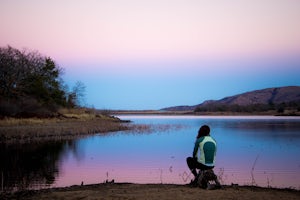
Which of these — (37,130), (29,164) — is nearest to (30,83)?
(37,130)

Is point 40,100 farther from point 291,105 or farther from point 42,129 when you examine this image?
point 291,105

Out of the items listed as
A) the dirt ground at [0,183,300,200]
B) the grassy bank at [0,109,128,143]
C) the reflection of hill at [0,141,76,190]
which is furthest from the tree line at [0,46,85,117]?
the dirt ground at [0,183,300,200]

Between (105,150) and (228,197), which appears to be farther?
(105,150)

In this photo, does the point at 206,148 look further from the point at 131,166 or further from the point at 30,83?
the point at 30,83

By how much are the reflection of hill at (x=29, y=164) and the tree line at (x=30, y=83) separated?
23.3 m

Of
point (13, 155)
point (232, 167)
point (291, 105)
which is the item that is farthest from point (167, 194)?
point (291, 105)

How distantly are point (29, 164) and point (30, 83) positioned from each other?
4651 cm

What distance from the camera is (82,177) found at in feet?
66.9

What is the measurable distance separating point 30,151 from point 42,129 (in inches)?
541

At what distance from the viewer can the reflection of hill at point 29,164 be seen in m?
18.4

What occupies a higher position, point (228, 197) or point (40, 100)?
point (40, 100)

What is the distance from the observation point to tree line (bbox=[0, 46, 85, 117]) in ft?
200

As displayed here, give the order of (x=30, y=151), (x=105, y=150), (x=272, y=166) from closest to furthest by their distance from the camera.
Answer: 1. (x=272, y=166)
2. (x=30, y=151)
3. (x=105, y=150)

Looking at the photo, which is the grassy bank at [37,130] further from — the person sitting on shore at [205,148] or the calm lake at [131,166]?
the person sitting on shore at [205,148]
